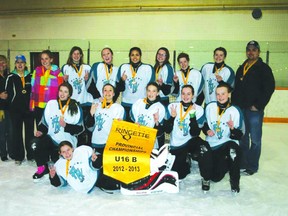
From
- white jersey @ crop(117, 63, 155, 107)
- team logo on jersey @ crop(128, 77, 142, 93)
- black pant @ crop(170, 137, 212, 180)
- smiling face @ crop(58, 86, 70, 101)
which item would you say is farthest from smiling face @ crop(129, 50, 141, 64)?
black pant @ crop(170, 137, 212, 180)

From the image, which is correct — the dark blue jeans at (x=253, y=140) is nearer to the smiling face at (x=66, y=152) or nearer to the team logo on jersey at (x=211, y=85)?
the team logo on jersey at (x=211, y=85)

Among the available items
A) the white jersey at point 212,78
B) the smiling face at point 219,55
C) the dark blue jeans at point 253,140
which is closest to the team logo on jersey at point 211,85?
the white jersey at point 212,78

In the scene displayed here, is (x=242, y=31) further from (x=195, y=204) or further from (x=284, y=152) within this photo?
(x=195, y=204)

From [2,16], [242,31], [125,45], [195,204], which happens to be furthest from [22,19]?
[195,204]

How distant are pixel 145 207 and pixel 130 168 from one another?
1.45ft

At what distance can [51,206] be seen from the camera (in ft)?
8.39

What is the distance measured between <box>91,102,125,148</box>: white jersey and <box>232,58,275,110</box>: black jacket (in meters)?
1.43

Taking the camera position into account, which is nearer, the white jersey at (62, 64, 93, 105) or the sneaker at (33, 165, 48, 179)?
the sneaker at (33, 165, 48, 179)

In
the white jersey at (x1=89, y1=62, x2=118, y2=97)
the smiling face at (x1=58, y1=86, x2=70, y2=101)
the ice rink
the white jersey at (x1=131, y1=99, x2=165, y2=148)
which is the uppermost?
the white jersey at (x1=89, y1=62, x2=118, y2=97)

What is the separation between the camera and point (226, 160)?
3.02m

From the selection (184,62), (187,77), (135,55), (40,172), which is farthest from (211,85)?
(40,172)

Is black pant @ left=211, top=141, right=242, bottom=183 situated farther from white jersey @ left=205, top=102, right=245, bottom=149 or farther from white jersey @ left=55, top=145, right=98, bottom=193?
white jersey @ left=55, top=145, right=98, bottom=193

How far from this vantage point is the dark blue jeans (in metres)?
3.43

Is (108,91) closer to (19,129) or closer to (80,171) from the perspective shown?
(80,171)
